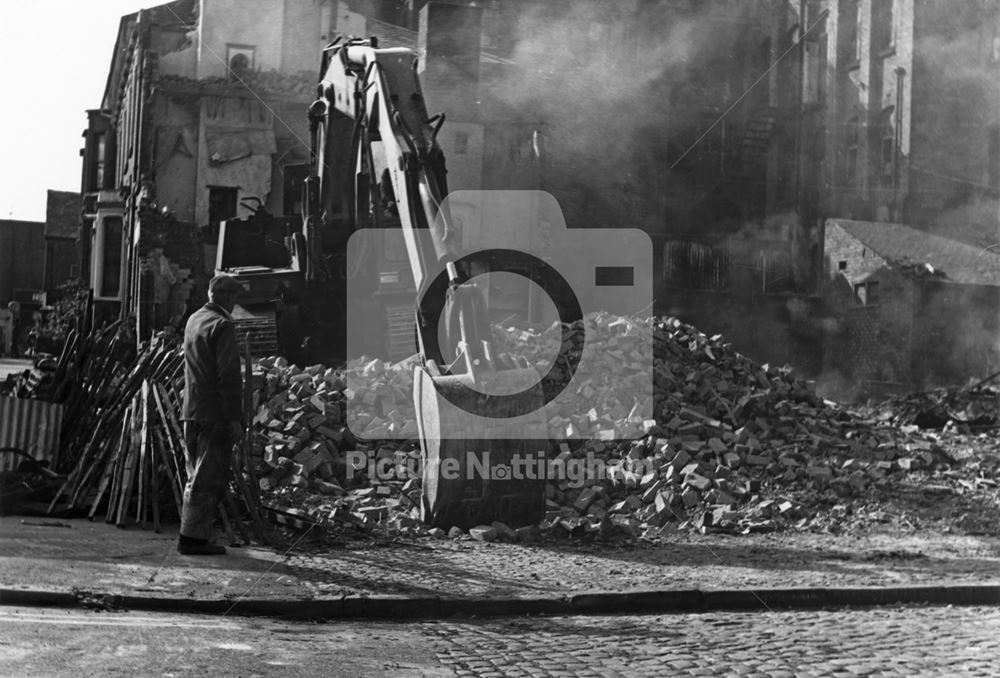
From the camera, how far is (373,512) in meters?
9.95

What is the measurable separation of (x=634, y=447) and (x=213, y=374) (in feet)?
18.1

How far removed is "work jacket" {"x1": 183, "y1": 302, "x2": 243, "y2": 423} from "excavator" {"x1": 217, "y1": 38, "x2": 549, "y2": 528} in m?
1.93

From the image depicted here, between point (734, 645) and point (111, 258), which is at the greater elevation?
point (111, 258)

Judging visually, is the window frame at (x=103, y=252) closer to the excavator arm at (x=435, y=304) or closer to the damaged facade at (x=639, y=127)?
the damaged facade at (x=639, y=127)

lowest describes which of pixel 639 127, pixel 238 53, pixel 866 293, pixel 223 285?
pixel 223 285

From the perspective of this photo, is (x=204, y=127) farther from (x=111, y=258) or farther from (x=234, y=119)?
(x=111, y=258)

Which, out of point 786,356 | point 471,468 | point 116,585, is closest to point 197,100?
point 786,356

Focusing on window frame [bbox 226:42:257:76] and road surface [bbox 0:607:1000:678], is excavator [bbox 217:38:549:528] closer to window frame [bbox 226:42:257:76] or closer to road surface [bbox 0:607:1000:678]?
road surface [bbox 0:607:1000:678]

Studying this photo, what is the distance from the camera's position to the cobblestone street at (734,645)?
500cm

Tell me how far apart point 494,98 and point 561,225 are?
11.7 ft

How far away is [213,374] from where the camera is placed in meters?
7.82

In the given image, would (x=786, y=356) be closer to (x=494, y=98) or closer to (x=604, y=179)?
(x=604, y=179)

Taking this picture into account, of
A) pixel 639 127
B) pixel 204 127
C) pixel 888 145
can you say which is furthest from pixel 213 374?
pixel 888 145

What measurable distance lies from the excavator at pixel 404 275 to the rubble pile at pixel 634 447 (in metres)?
0.54
